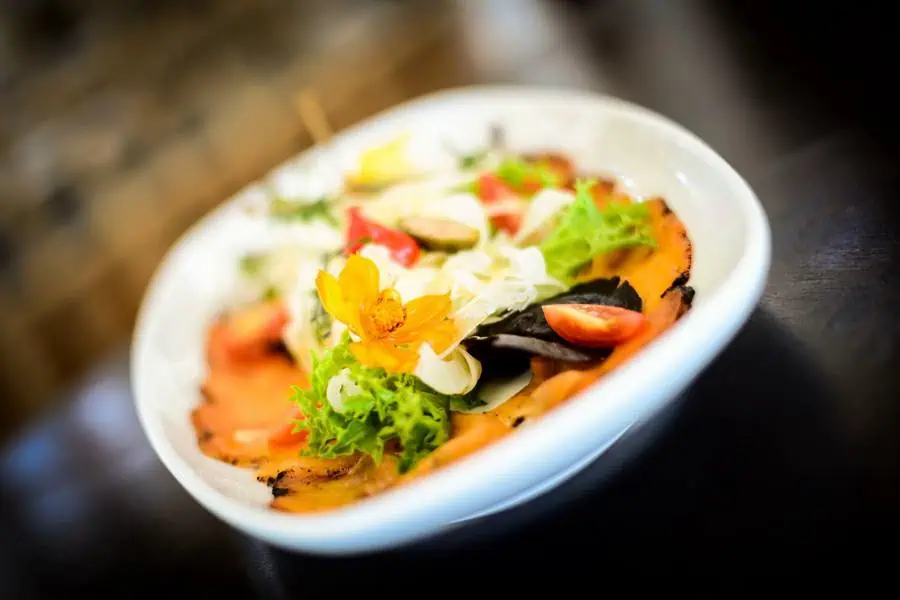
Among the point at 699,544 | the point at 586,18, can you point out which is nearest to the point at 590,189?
→ the point at 699,544

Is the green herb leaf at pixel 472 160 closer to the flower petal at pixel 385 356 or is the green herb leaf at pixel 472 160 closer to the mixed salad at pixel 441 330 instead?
the mixed salad at pixel 441 330

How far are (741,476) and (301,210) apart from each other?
101 cm

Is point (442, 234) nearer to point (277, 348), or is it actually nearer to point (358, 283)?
point (358, 283)

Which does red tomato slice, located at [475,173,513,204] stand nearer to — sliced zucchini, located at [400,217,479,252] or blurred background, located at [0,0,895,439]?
sliced zucchini, located at [400,217,479,252]

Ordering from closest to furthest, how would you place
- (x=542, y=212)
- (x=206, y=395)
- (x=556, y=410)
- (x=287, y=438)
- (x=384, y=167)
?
(x=556, y=410) < (x=287, y=438) < (x=542, y=212) < (x=206, y=395) < (x=384, y=167)

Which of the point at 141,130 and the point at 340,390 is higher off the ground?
the point at 141,130

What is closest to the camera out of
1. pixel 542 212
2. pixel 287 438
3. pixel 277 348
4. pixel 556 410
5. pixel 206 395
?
pixel 556 410

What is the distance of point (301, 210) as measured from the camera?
1.52m

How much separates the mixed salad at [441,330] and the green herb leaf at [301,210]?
133 mm

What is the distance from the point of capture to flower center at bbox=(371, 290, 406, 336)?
2.90 ft

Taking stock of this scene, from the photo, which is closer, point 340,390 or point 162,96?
point 340,390

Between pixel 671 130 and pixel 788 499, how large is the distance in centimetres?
58

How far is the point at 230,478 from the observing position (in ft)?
3.19

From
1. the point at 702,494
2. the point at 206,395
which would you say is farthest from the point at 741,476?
the point at 206,395
